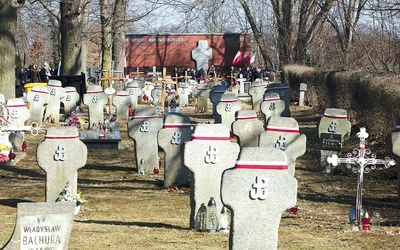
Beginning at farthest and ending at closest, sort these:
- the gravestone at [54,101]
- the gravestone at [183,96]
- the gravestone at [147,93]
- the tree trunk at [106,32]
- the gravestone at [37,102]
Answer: the gravestone at [147,93] → the gravestone at [183,96] → the tree trunk at [106,32] → the gravestone at [54,101] → the gravestone at [37,102]

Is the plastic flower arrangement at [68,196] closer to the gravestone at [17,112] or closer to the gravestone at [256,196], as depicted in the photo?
the gravestone at [256,196]

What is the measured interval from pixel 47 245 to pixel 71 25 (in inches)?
1169

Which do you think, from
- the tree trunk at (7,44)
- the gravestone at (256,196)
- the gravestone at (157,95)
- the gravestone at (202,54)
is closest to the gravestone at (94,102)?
the tree trunk at (7,44)

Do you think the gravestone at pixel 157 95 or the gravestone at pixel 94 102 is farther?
the gravestone at pixel 157 95

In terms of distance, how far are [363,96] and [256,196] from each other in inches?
714

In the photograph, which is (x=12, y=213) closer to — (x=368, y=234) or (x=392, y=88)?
(x=368, y=234)

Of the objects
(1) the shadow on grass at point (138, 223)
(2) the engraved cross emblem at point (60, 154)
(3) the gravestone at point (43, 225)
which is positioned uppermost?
(2) the engraved cross emblem at point (60, 154)

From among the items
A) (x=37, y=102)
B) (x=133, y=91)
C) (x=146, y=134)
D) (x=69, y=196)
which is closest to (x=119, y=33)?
(x=133, y=91)

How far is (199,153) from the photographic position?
13.1 meters

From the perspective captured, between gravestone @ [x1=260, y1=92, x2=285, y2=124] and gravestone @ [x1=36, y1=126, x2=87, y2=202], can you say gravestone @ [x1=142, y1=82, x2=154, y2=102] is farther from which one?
gravestone @ [x1=36, y1=126, x2=87, y2=202]

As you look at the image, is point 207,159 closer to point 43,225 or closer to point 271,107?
point 43,225

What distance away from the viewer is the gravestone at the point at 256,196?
985 cm

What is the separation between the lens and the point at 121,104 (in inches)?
1351

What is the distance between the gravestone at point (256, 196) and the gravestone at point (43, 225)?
162 cm
